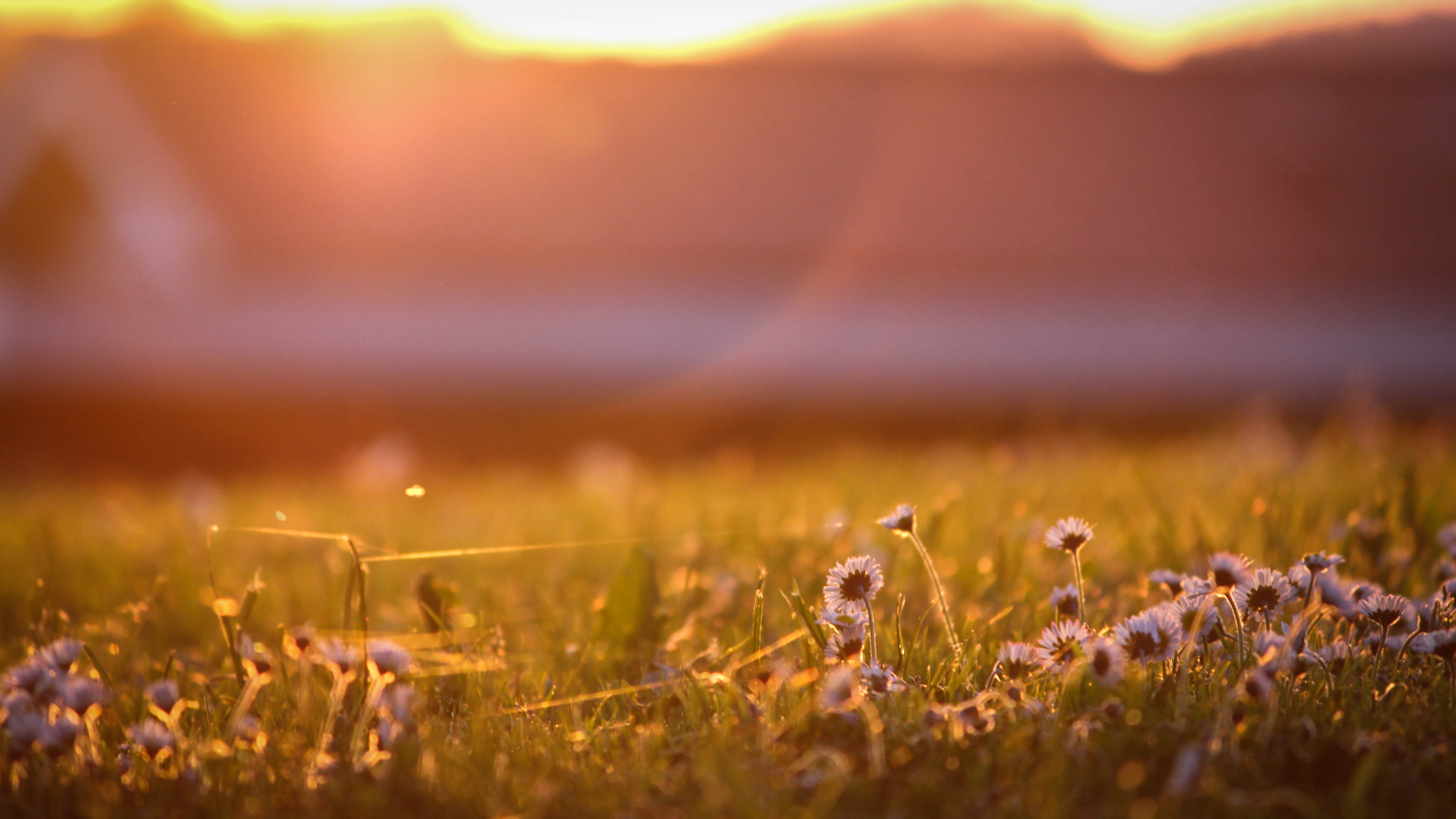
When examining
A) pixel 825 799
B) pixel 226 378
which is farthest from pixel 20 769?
pixel 226 378

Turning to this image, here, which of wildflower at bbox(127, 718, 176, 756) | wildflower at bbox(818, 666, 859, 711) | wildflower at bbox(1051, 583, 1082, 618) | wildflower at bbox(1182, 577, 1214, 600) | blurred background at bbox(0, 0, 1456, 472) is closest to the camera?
wildflower at bbox(818, 666, 859, 711)

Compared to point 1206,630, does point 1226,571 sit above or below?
above

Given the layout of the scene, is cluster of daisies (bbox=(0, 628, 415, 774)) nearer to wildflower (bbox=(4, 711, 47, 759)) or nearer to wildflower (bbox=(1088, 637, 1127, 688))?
wildflower (bbox=(4, 711, 47, 759))

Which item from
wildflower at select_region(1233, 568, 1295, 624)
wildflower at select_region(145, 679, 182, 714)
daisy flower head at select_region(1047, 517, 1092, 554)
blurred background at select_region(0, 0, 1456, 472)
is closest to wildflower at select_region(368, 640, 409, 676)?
wildflower at select_region(145, 679, 182, 714)

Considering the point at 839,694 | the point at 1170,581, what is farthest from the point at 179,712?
the point at 1170,581

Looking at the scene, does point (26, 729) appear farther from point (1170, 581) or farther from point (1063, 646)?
point (1170, 581)

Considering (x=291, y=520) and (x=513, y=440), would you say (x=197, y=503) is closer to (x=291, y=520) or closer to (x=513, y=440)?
(x=291, y=520)
